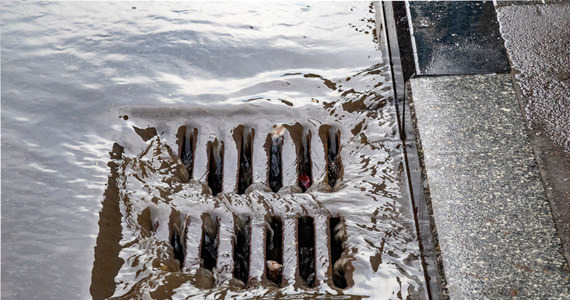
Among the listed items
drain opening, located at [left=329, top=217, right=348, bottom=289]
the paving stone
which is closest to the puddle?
drain opening, located at [left=329, top=217, right=348, bottom=289]

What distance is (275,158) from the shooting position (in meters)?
2.88

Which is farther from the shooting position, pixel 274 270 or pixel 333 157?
pixel 333 157

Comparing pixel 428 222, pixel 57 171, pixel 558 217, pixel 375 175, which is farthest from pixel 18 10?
pixel 558 217

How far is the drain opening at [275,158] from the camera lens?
2.79m

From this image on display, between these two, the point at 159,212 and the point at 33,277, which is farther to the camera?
the point at 159,212

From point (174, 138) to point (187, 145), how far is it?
72mm

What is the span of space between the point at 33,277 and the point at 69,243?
0.20 metres

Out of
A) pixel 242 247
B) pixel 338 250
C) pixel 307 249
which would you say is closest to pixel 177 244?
pixel 242 247

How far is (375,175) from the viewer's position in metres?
2.69

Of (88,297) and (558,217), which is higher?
(558,217)

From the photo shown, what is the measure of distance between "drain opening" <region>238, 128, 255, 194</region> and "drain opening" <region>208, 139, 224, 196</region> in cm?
9

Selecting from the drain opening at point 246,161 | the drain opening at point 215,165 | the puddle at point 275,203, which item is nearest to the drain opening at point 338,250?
the puddle at point 275,203

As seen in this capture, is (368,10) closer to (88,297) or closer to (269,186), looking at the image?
(269,186)

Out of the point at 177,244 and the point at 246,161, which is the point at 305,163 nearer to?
the point at 246,161
